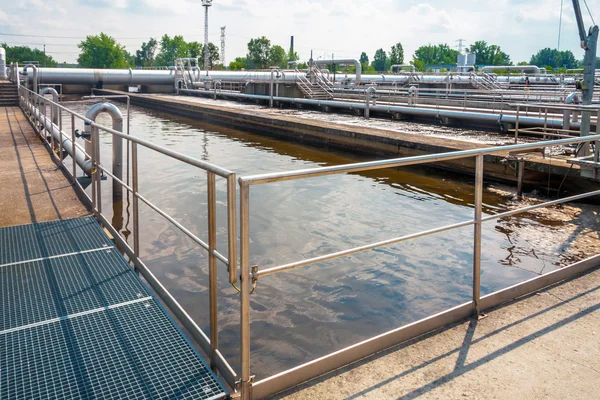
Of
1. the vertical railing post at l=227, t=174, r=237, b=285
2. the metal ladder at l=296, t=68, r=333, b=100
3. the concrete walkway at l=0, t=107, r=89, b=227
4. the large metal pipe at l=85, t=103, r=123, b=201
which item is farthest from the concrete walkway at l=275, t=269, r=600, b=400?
the metal ladder at l=296, t=68, r=333, b=100

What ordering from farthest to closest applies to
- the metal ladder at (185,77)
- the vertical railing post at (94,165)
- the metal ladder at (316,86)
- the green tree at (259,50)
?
the green tree at (259,50)
the metal ladder at (185,77)
the metal ladder at (316,86)
the vertical railing post at (94,165)

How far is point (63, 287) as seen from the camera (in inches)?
152

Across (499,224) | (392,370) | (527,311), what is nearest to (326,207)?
(499,224)

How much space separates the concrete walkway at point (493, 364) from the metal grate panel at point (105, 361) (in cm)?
57

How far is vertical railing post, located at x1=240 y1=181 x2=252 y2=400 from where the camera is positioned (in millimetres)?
2377

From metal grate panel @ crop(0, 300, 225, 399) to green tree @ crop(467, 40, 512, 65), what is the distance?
110991 mm

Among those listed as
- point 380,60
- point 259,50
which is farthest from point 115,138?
point 380,60

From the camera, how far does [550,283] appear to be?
395 cm

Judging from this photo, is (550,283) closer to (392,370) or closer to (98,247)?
(392,370)

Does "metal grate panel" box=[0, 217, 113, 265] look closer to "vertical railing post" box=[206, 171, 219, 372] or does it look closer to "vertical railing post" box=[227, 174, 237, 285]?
"vertical railing post" box=[206, 171, 219, 372]

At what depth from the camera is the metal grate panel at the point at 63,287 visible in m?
3.48

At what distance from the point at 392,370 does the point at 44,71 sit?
3631cm

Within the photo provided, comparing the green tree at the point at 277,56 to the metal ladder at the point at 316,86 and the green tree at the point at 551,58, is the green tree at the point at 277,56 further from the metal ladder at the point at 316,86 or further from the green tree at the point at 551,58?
the metal ladder at the point at 316,86

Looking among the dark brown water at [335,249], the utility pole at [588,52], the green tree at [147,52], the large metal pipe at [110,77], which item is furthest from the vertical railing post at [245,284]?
the green tree at [147,52]
